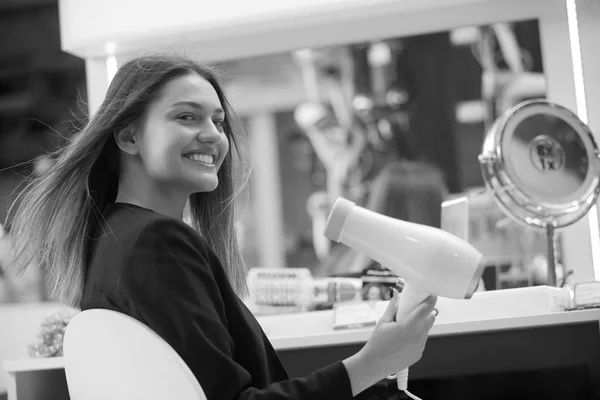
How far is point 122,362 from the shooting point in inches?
37.5

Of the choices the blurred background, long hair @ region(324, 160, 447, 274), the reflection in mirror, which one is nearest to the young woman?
the blurred background

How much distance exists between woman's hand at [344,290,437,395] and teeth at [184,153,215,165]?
0.36 meters

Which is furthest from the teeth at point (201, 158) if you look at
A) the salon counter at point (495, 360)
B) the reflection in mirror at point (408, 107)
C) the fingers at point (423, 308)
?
the reflection in mirror at point (408, 107)

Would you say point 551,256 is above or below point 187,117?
below

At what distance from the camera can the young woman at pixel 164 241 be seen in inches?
36.4

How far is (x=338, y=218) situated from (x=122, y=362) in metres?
0.33

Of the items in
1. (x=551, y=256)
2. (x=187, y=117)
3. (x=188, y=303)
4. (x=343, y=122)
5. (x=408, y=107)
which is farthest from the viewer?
(x=343, y=122)

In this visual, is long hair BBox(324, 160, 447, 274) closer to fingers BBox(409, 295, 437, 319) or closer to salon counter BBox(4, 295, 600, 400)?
salon counter BBox(4, 295, 600, 400)

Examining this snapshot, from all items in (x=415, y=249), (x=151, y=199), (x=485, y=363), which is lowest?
(x=485, y=363)

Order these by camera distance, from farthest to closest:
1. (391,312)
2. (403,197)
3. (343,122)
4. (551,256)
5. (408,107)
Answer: (343,122), (408,107), (403,197), (551,256), (391,312)

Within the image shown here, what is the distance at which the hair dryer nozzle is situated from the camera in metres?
0.95

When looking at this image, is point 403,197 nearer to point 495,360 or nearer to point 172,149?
point 495,360

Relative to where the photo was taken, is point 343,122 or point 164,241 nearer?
point 164,241

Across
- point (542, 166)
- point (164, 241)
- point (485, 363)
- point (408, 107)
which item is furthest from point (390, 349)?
point (408, 107)
